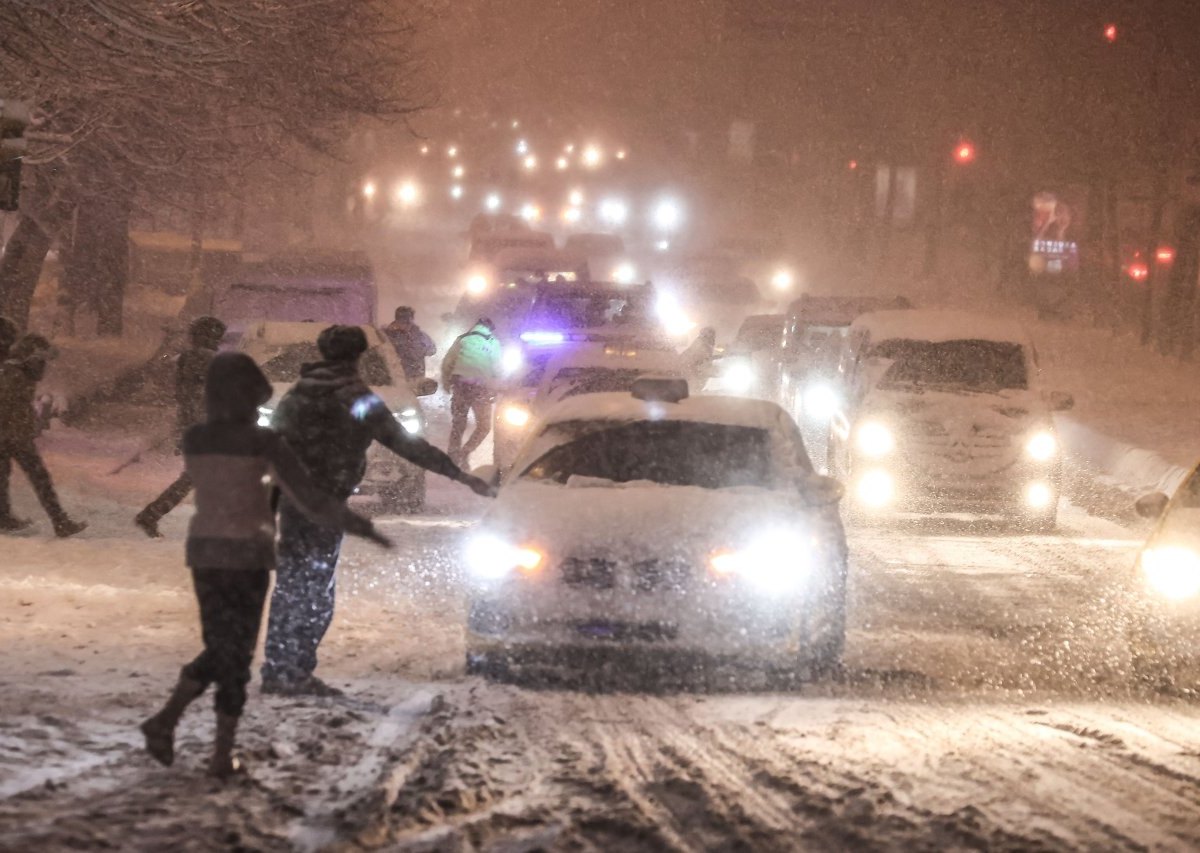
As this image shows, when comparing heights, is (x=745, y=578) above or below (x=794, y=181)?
below

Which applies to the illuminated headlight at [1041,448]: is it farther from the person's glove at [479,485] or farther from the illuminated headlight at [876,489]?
the person's glove at [479,485]

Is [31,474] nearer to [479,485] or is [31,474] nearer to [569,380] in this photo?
[569,380]

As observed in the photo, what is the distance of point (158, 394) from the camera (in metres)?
25.0

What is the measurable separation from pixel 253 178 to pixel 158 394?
37.7 feet

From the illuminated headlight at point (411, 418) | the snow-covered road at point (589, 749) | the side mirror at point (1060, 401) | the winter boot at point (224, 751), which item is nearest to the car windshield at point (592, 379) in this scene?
the illuminated headlight at point (411, 418)

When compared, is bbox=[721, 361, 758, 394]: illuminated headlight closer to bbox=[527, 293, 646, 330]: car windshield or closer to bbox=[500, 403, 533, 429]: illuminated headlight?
bbox=[527, 293, 646, 330]: car windshield

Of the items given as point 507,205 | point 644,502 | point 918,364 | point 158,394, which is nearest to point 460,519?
point 918,364

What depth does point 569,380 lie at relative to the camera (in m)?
15.9

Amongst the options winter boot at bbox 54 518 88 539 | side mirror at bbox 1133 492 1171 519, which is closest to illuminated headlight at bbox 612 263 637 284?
winter boot at bbox 54 518 88 539

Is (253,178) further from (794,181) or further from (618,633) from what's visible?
(794,181)

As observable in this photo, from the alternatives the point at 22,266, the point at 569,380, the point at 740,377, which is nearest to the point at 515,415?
the point at 569,380

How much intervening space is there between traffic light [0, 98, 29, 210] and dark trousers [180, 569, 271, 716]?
4870 mm

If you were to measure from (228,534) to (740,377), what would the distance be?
2238cm

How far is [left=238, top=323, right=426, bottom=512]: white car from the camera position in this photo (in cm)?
1506
